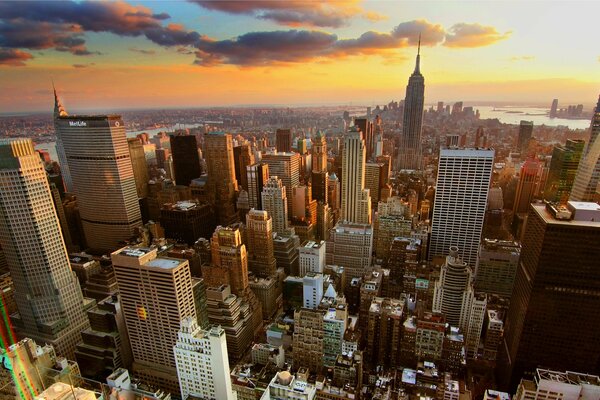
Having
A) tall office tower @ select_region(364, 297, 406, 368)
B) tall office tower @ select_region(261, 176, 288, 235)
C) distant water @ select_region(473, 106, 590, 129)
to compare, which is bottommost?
tall office tower @ select_region(364, 297, 406, 368)

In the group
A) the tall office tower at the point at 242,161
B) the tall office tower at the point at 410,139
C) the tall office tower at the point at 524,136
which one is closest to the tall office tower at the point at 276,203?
the tall office tower at the point at 242,161

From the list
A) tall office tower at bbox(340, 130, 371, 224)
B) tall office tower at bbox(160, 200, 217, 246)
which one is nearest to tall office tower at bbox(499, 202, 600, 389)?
tall office tower at bbox(340, 130, 371, 224)

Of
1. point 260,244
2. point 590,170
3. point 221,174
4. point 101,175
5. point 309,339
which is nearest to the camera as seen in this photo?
point 309,339

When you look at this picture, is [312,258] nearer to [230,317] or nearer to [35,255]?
[230,317]

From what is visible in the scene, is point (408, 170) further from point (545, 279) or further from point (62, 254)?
point (62, 254)

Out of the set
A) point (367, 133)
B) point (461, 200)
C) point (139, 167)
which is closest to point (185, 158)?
point (139, 167)

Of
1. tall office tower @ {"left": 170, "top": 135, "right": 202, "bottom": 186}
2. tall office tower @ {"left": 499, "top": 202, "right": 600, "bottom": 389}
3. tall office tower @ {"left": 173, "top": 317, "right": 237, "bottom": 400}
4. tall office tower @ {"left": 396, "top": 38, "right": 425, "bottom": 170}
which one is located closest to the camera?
tall office tower @ {"left": 173, "top": 317, "right": 237, "bottom": 400}

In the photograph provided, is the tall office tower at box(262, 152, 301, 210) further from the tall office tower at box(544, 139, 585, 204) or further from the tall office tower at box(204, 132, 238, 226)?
the tall office tower at box(544, 139, 585, 204)
